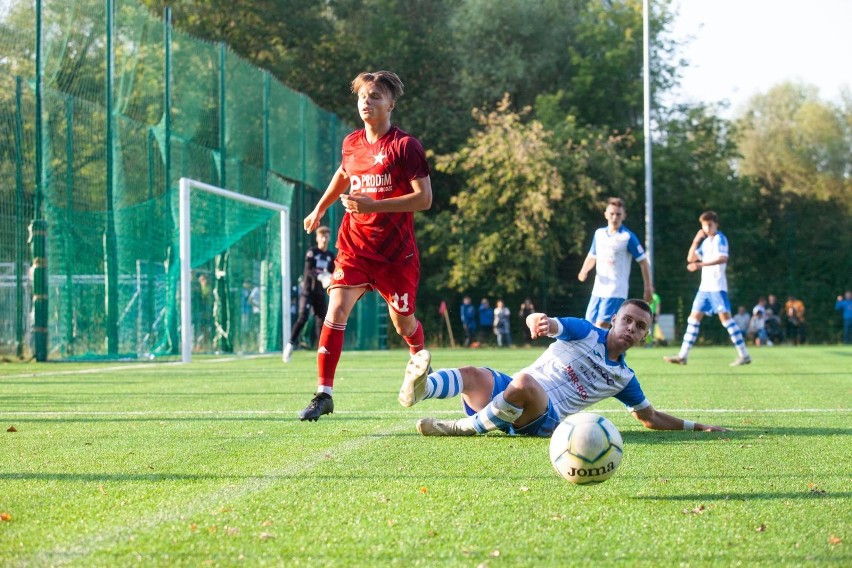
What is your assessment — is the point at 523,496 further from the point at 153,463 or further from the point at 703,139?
the point at 703,139

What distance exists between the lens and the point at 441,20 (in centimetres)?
4100

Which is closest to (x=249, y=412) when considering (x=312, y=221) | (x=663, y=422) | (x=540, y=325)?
(x=312, y=221)

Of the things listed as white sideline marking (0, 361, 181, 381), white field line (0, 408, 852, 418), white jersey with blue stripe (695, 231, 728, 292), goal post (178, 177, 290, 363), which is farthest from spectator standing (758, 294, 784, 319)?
white field line (0, 408, 852, 418)

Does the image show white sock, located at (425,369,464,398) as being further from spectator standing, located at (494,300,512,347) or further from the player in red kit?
spectator standing, located at (494,300,512,347)

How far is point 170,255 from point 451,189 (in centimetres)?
2133

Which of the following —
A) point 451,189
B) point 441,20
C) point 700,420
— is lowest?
point 700,420

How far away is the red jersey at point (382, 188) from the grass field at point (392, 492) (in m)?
1.12

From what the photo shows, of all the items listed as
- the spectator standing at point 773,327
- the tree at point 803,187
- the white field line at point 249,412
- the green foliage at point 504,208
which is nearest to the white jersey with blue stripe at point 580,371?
the white field line at point 249,412

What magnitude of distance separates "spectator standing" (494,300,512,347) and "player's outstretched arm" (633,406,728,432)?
25.9 m

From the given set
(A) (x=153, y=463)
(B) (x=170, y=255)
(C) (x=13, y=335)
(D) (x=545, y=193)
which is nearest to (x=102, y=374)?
(C) (x=13, y=335)

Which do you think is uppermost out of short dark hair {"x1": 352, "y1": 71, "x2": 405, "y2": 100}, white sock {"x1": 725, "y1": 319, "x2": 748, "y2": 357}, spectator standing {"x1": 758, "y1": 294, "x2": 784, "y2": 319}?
short dark hair {"x1": 352, "y1": 71, "x2": 405, "y2": 100}

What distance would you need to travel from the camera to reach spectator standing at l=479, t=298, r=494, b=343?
33281mm

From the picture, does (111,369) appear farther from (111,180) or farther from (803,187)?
(803,187)

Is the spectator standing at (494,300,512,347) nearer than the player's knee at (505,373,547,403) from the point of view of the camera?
No
